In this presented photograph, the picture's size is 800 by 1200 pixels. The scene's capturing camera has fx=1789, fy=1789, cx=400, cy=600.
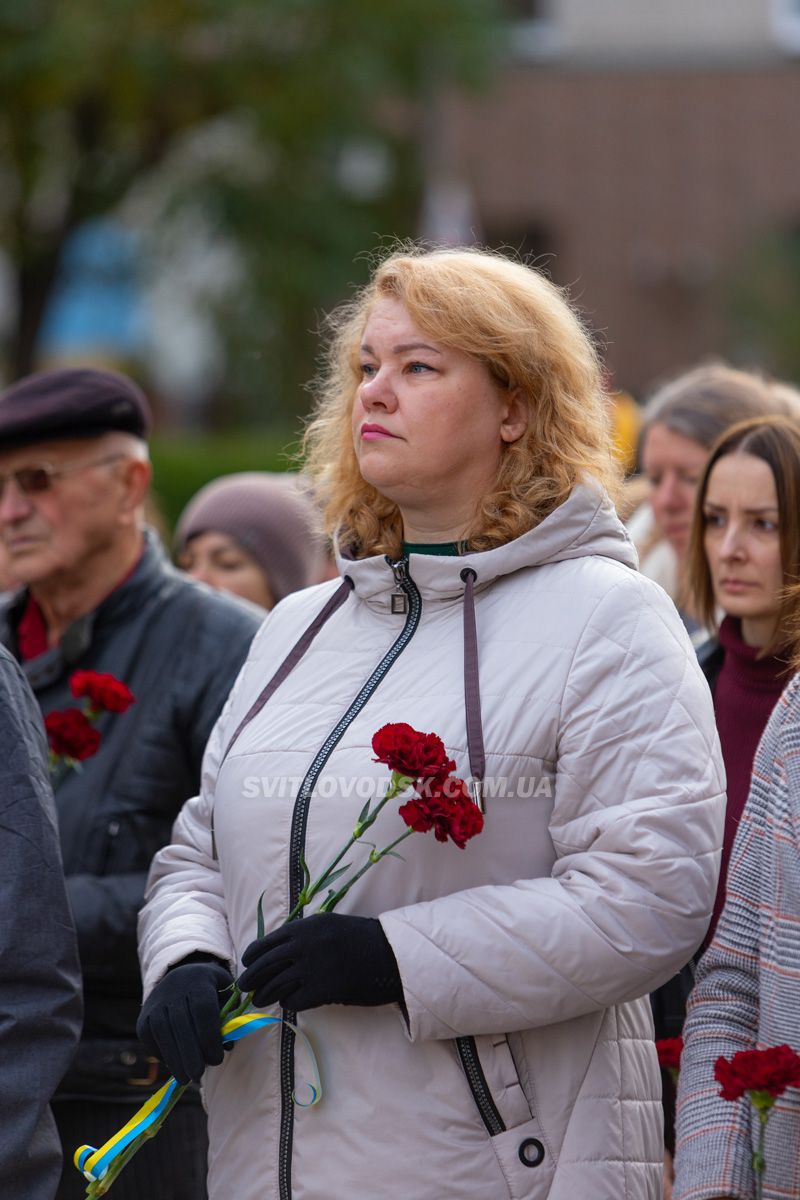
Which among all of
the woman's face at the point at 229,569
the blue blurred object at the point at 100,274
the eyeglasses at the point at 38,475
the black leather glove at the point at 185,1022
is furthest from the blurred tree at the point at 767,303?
the black leather glove at the point at 185,1022

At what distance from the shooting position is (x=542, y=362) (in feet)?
9.00

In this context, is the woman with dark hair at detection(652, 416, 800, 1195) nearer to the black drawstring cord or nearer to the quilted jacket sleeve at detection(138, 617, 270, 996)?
the black drawstring cord

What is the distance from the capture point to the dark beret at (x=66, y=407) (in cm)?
376

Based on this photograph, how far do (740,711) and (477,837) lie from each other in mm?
948

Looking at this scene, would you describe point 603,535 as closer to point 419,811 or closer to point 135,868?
point 419,811

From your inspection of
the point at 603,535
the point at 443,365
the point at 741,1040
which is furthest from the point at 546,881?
the point at 443,365

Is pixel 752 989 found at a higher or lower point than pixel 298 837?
lower

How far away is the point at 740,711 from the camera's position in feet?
10.9

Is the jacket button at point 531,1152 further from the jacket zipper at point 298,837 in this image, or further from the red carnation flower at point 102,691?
the red carnation flower at point 102,691

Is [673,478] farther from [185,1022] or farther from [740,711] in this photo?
[185,1022]

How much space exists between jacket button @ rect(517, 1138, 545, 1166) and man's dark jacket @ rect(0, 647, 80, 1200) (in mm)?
633

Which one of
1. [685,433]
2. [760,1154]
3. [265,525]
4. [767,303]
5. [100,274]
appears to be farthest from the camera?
[767,303]

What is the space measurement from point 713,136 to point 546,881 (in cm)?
2179

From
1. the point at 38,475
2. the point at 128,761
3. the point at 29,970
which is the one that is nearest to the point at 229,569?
the point at 38,475
